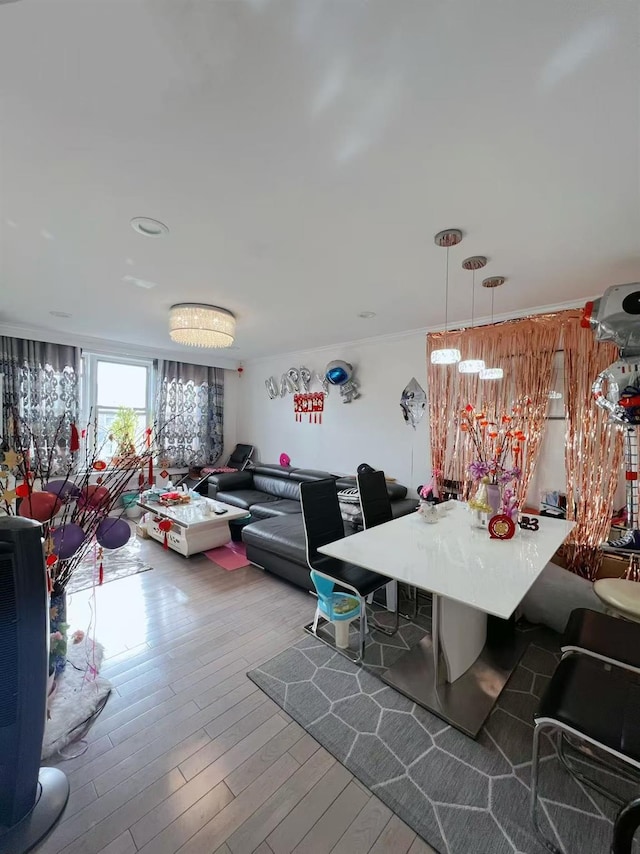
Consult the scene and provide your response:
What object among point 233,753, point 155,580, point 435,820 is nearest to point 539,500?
point 435,820

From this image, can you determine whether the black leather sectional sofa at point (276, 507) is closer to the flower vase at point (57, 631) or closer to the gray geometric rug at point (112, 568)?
the gray geometric rug at point (112, 568)

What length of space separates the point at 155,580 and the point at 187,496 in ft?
4.62

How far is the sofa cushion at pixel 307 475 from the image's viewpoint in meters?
4.68

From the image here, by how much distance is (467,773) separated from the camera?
1.44m

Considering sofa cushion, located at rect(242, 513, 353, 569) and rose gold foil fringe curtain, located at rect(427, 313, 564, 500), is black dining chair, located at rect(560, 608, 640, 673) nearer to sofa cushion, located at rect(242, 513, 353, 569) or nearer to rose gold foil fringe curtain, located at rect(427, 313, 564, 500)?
rose gold foil fringe curtain, located at rect(427, 313, 564, 500)

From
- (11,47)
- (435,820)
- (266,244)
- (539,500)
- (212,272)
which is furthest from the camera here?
(539,500)

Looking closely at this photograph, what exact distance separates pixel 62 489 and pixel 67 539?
0.70ft

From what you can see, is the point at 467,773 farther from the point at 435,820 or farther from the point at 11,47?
the point at 11,47

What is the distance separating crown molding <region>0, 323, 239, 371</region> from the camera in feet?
13.6

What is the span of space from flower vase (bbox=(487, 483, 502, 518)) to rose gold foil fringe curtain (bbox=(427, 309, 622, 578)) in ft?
3.08

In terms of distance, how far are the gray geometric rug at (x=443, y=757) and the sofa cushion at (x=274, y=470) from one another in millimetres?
2985

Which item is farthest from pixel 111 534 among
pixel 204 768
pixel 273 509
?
pixel 273 509

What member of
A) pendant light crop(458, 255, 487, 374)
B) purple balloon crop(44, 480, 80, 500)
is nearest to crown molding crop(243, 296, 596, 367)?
pendant light crop(458, 255, 487, 374)

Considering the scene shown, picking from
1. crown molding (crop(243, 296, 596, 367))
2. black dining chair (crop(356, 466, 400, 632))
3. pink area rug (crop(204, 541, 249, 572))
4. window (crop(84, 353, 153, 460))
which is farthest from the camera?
window (crop(84, 353, 153, 460))
